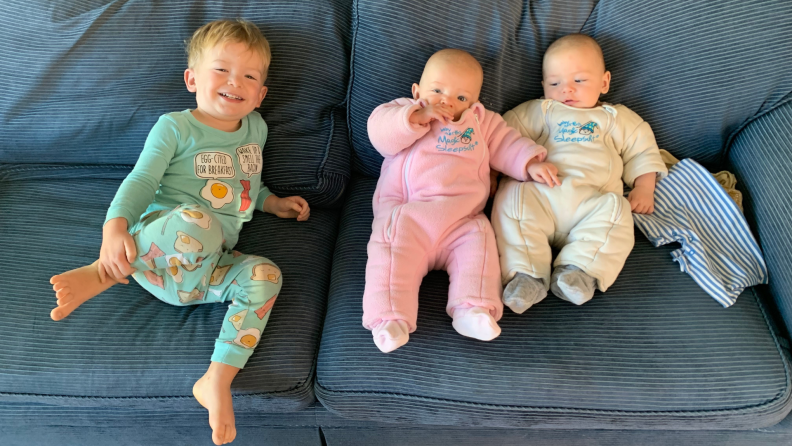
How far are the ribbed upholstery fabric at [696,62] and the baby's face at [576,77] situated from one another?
8cm

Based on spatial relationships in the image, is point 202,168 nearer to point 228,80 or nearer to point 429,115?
point 228,80

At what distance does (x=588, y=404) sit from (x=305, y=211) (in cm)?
91

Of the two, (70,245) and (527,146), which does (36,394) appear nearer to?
(70,245)

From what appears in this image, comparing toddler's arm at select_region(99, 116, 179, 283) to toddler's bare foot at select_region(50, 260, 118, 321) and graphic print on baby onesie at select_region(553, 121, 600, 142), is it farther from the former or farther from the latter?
graphic print on baby onesie at select_region(553, 121, 600, 142)

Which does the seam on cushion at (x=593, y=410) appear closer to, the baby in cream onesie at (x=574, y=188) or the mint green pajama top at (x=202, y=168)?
the baby in cream onesie at (x=574, y=188)

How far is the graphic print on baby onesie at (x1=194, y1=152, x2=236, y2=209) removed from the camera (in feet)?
4.01

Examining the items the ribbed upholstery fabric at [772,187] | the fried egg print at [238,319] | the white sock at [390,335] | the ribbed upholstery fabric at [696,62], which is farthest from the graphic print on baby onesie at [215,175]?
the ribbed upholstery fabric at [772,187]

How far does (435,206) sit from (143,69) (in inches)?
38.6

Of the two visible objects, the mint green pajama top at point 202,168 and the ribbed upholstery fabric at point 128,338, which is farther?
the mint green pajama top at point 202,168

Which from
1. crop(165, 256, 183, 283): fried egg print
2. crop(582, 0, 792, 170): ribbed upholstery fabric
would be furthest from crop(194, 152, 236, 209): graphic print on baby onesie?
crop(582, 0, 792, 170): ribbed upholstery fabric

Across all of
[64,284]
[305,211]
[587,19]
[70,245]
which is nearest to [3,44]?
[70,245]

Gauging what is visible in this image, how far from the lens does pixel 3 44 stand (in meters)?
1.35

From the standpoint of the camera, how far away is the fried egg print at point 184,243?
1.01 m

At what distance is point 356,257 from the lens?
1247 millimetres
